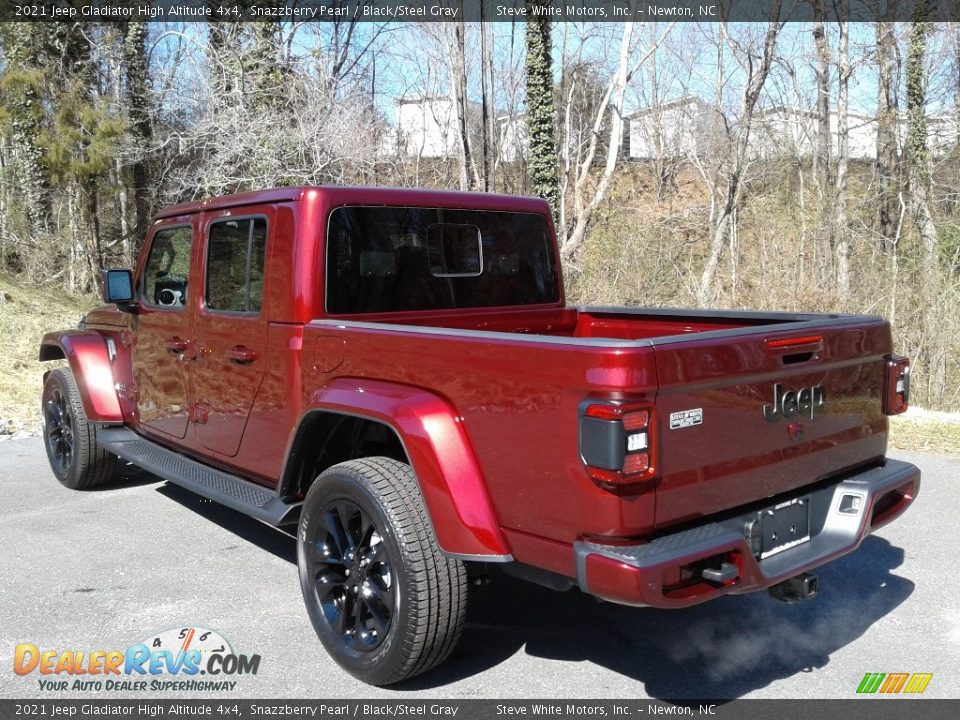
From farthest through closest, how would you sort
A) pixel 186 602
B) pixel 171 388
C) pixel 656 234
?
1. pixel 656 234
2. pixel 171 388
3. pixel 186 602

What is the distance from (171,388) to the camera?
4.93 meters

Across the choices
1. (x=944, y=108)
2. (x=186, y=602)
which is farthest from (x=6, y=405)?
(x=944, y=108)

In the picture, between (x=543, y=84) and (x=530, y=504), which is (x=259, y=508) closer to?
(x=530, y=504)

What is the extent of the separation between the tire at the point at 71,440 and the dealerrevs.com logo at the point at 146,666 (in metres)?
2.38

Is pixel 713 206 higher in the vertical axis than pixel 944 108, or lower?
lower

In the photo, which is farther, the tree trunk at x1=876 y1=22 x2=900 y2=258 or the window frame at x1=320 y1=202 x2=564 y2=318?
the tree trunk at x1=876 y1=22 x2=900 y2=258

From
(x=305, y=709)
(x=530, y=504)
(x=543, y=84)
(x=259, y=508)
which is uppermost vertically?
(x=543, y=84)

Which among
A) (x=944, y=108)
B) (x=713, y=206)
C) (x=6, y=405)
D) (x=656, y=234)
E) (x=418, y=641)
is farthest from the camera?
(x=713, y=206)

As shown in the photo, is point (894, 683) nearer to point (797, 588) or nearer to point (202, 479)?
point (797, 588)

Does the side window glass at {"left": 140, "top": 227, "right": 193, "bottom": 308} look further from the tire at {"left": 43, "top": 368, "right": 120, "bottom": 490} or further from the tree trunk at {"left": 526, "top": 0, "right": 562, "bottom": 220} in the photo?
the tree trunk at {"left": 526, "top": 0, "right": 562, "bottom": 220}

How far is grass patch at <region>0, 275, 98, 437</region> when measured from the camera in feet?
29.3

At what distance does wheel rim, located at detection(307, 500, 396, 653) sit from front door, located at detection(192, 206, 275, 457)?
3.01 feet

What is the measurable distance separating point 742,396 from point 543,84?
1512 cm

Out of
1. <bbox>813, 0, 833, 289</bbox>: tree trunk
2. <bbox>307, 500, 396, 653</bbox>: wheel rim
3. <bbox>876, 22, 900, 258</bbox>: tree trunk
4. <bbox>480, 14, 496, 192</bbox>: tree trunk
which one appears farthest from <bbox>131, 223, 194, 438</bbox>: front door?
<bbox>480, 14, 496, 192</bbox>: tree trunk
